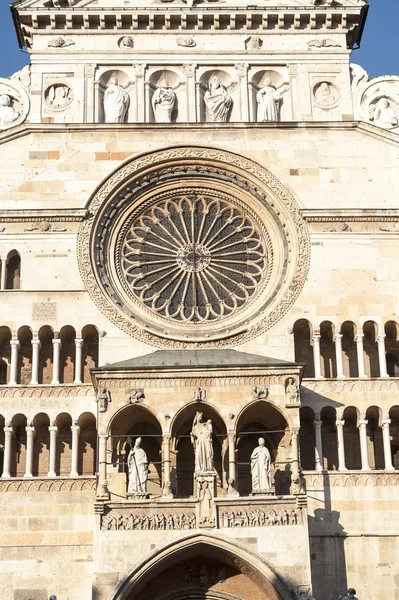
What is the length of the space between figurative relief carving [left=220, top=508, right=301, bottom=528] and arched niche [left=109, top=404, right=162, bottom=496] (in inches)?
78.7

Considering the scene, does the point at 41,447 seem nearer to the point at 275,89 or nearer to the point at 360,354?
the point at 360,354

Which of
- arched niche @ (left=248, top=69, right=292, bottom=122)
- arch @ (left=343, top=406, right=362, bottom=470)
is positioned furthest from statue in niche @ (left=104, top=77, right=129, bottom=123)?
arch @ (left=343, top=406, right=362, bottom=470)

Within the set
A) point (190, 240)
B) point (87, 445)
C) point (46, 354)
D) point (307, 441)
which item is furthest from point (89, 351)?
point (307, 441)

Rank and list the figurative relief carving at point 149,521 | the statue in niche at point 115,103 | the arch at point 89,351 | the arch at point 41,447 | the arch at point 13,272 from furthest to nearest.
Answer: the statue in niche at point 115,103 < the arch at point 13,272 < the arch at point 89,351 < the arch at point 41,447 < the figurative relief carving at point 149,521

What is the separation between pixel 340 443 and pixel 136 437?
399 centimetres

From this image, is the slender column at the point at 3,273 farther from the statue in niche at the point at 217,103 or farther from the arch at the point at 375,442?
the arch at the point at 375,442

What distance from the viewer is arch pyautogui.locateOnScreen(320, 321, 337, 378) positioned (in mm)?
27250

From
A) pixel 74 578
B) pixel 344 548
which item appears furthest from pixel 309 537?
pixel 74 578

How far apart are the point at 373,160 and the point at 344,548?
8.57m

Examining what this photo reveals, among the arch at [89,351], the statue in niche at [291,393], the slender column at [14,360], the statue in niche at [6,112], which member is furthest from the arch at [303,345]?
the statue in niche at [6,112]

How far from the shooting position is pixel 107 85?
29812 millimetres

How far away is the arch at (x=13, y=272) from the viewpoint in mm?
27766

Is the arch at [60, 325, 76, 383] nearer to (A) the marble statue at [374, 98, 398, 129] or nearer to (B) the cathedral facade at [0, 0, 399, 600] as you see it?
(B) the cathedral facade at [0, 0, 399, 600]

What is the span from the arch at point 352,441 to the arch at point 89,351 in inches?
206
